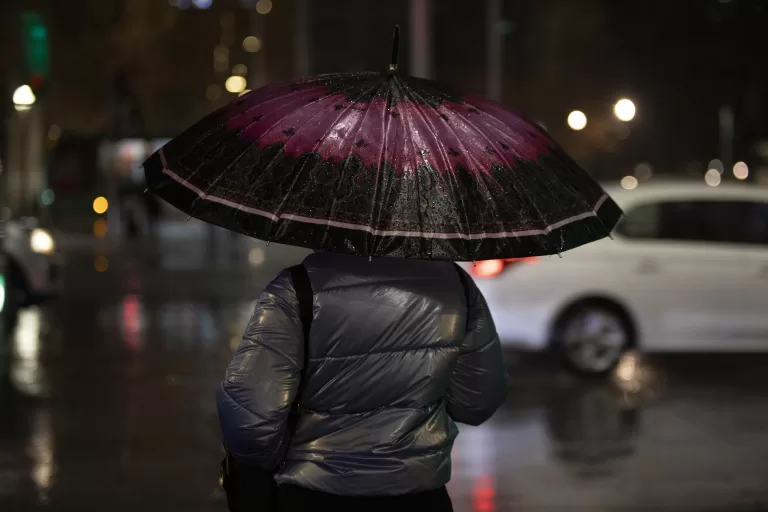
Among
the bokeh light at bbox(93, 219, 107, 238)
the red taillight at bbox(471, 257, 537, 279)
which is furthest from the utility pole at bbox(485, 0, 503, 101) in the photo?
the red taillight at bbox(471, 257, 537, 279)

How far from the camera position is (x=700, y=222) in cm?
1151

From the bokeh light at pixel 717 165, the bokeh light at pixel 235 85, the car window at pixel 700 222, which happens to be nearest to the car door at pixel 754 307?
the car window at pixel 700 222

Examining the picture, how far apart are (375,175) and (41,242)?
42.3 ft

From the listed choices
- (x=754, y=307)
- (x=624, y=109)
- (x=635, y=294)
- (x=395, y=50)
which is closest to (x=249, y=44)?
(x=624, y=109)

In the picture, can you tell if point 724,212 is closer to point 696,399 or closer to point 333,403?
point 696,399

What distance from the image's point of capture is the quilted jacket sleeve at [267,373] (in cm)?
311

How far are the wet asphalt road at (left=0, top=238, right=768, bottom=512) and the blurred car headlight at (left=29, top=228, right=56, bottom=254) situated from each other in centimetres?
111

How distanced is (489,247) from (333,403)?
596mm

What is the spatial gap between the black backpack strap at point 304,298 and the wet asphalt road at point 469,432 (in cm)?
378

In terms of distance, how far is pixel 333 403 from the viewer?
322cm

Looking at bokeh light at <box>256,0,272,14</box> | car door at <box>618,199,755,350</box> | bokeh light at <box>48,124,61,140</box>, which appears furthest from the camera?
bokeh light at <box>256,0,272,14</box>

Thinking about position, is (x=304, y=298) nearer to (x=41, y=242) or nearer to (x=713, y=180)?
(x=713, y=180)

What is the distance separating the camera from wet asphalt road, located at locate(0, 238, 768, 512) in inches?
278

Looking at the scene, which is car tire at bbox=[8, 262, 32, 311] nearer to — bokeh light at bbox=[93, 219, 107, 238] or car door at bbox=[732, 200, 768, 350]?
car door at bbox=[732, 200, 768, 350]
